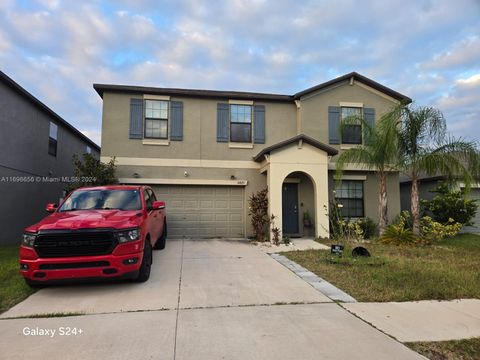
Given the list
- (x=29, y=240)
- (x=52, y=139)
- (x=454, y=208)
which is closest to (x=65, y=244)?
(x=29, y=240)

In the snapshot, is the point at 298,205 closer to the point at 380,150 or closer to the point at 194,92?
the point at 380,150

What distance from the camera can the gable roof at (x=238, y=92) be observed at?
507 inches

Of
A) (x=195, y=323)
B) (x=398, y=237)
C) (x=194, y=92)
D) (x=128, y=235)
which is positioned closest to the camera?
(x=195, y=323)

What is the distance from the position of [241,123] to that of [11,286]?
9874mm

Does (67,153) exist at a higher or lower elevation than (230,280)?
higher

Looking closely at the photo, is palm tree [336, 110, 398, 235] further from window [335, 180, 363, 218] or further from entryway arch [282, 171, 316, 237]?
entryway arch [282, 171, 316, 237]

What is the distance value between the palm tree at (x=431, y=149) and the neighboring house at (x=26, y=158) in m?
13.7

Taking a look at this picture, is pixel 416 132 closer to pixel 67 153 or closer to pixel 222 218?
pixel 222 218

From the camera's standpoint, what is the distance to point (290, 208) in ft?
45.1

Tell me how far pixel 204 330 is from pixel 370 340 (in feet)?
6.52

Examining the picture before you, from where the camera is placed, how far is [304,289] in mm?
6020

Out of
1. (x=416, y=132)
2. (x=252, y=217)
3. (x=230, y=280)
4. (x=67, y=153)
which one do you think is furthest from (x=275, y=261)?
(x=67, y=153)

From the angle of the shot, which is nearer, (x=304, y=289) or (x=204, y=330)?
(x=204, y=330)

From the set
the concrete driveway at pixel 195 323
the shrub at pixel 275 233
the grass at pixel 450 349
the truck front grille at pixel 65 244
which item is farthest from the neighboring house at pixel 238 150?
the grass at pixel 450 349
